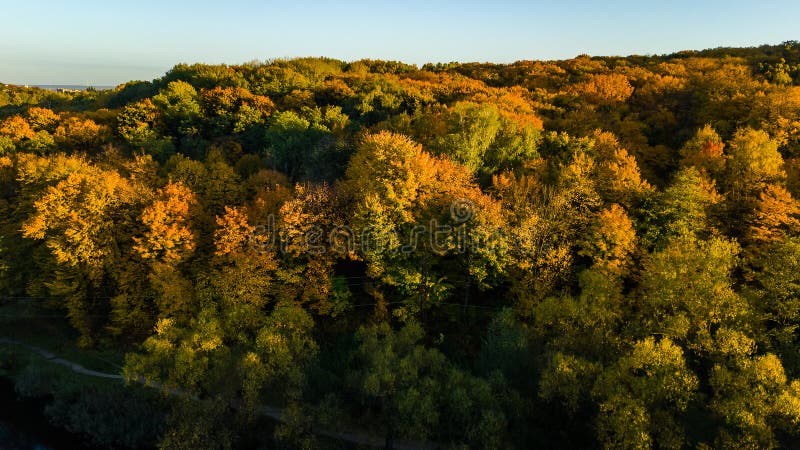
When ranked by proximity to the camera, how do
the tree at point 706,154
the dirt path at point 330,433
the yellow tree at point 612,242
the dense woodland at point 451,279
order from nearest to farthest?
the dense woodland at point 451,279
the dirt path at point 330,433
the yellow tree at point 612,242
the tree at point 706,154

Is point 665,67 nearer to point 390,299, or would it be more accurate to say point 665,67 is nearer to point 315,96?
point 315,96

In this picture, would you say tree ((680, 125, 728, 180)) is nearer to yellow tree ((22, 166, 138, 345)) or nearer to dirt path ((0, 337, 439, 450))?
dirt path ((0, 337, 439, 450))

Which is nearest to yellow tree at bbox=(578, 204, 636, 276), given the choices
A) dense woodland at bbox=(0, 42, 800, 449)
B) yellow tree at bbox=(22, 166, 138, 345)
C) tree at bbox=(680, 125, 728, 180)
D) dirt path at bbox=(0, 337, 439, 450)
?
dense woodland at bbox=(0, 42, 800, 449)

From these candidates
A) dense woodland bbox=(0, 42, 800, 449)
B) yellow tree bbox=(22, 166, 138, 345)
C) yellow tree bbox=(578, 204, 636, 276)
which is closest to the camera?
dense woodland bbox=(0, 42, 800, 449)

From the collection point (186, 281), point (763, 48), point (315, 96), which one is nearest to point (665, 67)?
point (763, 48)

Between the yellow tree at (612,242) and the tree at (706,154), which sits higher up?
the tree at (706,154)

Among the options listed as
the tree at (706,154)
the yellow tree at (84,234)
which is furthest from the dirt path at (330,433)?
Answer: the tree at (706,154)

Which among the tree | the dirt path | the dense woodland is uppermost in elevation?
the tree

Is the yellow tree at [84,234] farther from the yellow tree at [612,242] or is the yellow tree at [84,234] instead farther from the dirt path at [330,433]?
the yellow tree at [612,242]
